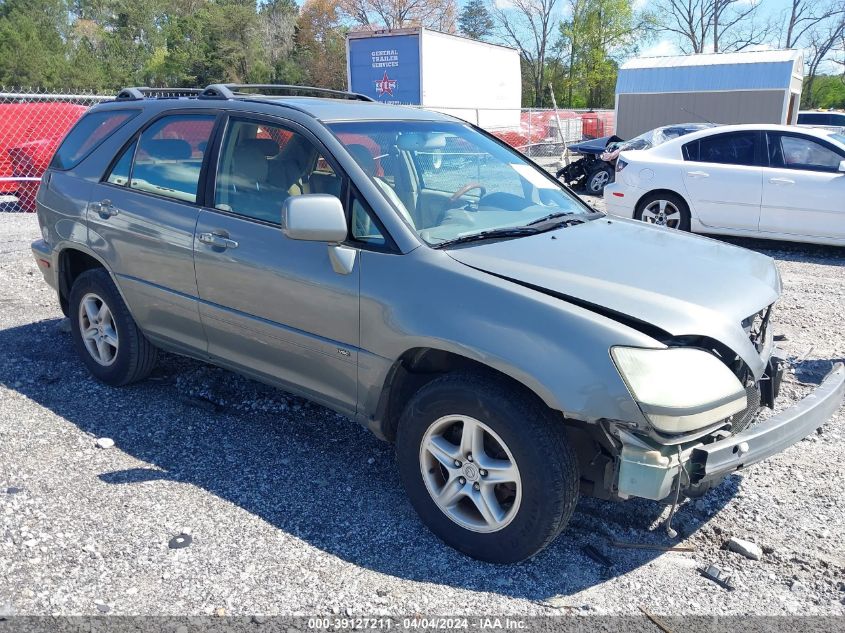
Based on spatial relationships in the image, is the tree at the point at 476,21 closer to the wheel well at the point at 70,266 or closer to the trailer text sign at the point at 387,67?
the trailer text sign at the point at 387,67

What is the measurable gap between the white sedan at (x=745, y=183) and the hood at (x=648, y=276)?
19.1 ft

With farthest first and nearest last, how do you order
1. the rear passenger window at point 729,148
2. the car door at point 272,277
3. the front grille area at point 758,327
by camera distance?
the rear passenger window at point 729,148 < the car door at point 272,277 < the front grille area at point 758,327

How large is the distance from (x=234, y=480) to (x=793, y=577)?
258cm

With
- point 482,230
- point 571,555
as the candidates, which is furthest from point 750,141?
point 571,555

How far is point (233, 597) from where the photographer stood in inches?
111

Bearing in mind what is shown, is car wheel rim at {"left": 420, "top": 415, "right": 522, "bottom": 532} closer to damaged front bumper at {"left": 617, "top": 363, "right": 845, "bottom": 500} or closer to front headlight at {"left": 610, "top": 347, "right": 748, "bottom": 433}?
damaged front bumper at {"left": 617, "top": 363, "right": 845, "bottom": 500}

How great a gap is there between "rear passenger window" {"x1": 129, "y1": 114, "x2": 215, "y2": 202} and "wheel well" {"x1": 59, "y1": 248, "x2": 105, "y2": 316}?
807 mm

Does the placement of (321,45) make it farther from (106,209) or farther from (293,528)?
(293,528)

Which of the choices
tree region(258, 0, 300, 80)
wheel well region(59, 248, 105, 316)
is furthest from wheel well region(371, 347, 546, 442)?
tree region(258, 0, 300, 80)

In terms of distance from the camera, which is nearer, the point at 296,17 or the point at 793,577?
the point at 793,577

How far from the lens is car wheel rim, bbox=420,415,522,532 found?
2.93m

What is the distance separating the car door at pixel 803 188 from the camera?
855cm

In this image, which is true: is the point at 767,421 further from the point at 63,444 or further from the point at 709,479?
the point at 63,444

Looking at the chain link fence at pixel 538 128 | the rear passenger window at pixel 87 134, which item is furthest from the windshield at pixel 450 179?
the chain link fence at pixel 538 128
